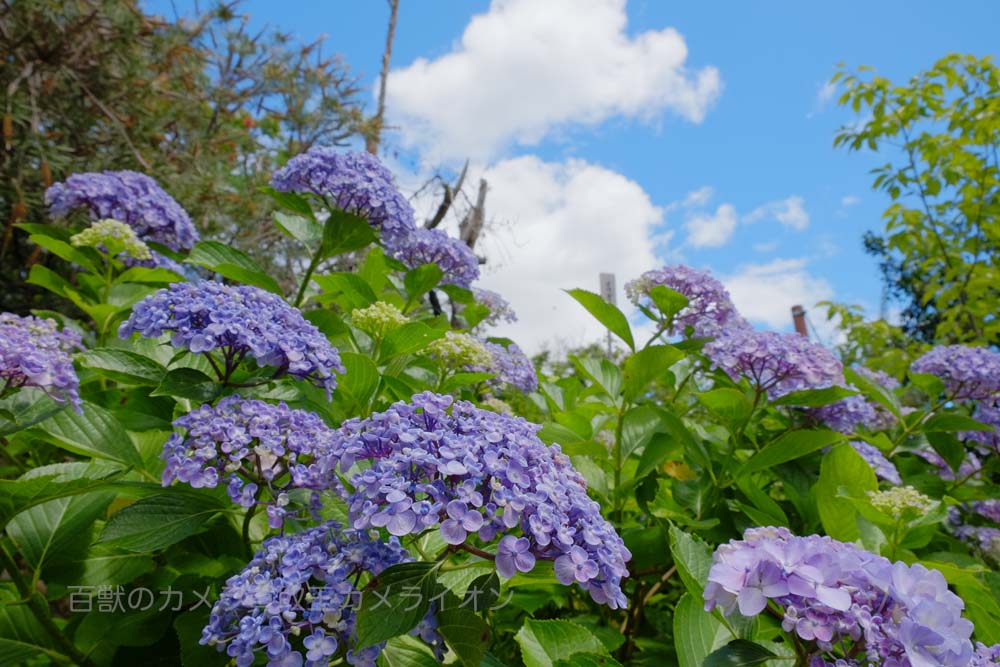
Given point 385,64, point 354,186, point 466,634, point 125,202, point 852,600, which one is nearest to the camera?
point 852,600

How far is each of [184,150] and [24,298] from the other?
2087 mm

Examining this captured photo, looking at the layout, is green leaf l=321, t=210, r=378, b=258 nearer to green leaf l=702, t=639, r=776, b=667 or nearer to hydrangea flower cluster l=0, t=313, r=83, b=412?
hydrangea flower cluster l=0, t=313, r=83, b=412

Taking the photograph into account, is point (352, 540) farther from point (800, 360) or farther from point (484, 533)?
point (800, 360)

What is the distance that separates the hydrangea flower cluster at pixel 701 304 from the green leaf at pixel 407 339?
1174 millimetres

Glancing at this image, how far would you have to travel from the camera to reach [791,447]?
2.12 m

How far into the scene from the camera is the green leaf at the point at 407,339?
206 cm

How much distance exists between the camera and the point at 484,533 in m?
1.12

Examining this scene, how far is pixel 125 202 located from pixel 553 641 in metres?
2.58

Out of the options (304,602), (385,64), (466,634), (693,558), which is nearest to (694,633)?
(693,558)

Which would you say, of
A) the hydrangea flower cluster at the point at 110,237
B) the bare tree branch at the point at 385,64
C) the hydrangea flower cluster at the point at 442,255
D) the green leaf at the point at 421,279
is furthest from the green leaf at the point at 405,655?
the bare tree branch at the point at 385,64

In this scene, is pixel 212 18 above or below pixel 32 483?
above

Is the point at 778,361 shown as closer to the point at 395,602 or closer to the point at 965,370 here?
the point at 965,370

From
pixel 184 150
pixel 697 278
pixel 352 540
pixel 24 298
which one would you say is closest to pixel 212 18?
pixel 184 150

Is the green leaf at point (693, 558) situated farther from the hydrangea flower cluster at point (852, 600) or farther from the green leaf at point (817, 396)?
the green leaf at point (817, 396)
